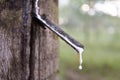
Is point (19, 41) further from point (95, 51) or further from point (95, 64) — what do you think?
point (95, 51)

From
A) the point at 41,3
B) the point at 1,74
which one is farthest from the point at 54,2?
the point at 1,74

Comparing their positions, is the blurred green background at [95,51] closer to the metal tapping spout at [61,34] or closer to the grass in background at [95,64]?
the grass in background at [95,64]

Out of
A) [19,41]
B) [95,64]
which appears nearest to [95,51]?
[95,64]

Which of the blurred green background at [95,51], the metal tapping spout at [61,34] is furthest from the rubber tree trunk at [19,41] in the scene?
the blurred green background at [95,51]

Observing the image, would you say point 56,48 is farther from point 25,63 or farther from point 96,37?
point 96,37

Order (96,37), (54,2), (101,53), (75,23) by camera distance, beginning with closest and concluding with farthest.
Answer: (54,2) < (101,53) < (96,37) < (75,23)

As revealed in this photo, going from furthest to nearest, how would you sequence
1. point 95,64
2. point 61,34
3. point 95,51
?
point 95,51, point 95,64, point 61,34

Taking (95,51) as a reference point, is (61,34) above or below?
above

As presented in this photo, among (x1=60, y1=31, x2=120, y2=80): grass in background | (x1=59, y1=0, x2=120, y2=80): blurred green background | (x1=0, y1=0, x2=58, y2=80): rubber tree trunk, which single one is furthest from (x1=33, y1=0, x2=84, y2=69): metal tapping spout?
(x1=60, y1=31, x2=120, y2=80): grass in background
